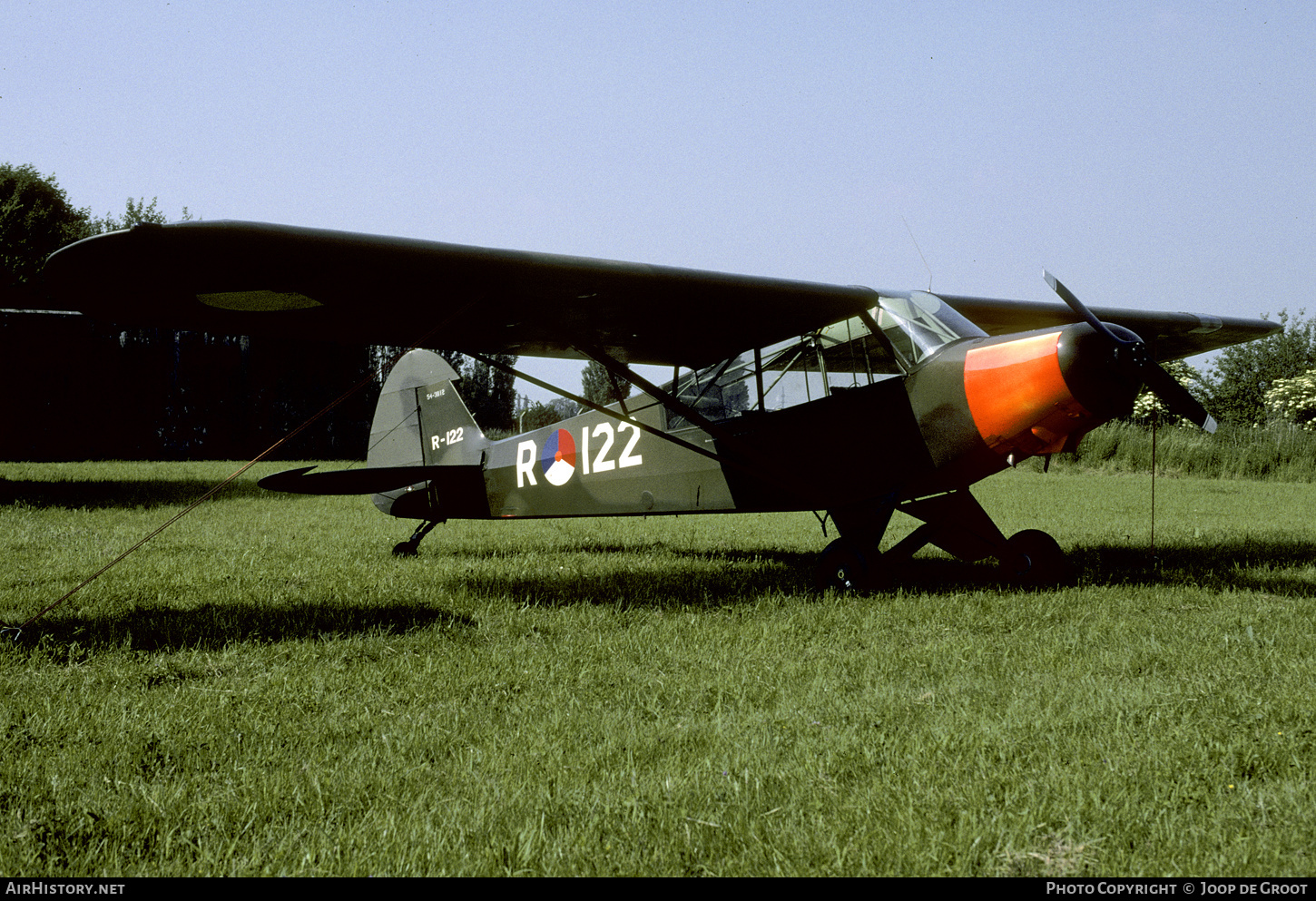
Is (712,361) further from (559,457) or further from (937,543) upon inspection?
(937,543)

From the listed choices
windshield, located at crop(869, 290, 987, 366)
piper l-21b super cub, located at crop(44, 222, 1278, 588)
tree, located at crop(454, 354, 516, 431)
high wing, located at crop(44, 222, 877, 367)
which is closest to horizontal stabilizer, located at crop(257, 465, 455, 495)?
piper l-21b super cub, located at crop(44, 222, 1278, 588)

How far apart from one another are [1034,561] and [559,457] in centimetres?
432

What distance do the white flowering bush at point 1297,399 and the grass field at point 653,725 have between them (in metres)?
43.1

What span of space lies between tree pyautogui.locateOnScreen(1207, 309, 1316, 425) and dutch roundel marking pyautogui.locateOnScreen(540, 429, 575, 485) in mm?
50599

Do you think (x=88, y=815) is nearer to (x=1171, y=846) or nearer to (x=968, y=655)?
(x=1171, y=846)

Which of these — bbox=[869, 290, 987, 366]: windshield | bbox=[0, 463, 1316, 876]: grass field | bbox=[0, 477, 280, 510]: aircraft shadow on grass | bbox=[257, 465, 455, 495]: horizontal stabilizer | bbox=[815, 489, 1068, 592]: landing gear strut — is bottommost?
bbox=[0, 477, 280, 510]: aircraft shadow on grass

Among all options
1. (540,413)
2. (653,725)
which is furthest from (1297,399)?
(653,725)

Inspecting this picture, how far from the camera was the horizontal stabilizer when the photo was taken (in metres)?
5.80

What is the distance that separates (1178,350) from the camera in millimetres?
10469

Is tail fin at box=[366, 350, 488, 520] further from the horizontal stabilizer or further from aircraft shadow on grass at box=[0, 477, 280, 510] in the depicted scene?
aircraft shadow on grass at box=[0, 477, 280, 510]

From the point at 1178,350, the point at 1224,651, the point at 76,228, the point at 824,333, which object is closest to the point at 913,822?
the point at 1224,651

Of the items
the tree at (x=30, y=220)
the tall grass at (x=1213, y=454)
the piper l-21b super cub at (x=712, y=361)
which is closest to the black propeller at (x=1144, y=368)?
the piper l-21b super cub at (x=712, y=361)

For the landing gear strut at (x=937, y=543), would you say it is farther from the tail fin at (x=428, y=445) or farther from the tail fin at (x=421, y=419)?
the tail fin at (x=421, y=419)
